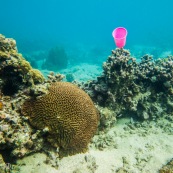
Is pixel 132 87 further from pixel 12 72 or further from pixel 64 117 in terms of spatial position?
pixel 12 72

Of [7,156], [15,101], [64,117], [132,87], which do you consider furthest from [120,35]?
[7,156]

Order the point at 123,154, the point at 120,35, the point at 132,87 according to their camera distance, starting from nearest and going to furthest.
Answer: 1. the point at 123,154
2. the point at 132,87
3. the point at 120,35

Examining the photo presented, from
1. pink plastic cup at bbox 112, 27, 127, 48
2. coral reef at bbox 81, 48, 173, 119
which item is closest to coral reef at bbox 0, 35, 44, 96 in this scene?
coral reef at bbox 81, 48, 173, 119

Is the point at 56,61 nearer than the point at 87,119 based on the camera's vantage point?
No

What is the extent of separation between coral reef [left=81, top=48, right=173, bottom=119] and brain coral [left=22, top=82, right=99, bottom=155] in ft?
3.50

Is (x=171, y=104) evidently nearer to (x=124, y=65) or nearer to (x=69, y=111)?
(x=124, y=65)

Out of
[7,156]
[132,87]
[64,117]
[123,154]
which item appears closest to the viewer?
[7,156]

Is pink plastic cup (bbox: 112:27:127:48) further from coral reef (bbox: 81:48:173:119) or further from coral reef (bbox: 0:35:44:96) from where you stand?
coral reef (bbox: 0:35:44:96)

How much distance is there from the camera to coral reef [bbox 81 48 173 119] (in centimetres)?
557

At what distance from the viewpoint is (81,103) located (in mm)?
4641

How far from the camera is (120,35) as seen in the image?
6.30m

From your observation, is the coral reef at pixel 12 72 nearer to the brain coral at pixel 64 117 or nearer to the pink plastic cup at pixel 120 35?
the brain coral at pixel 64 117

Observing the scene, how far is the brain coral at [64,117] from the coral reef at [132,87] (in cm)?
107

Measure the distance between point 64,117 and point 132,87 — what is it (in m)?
2.56
